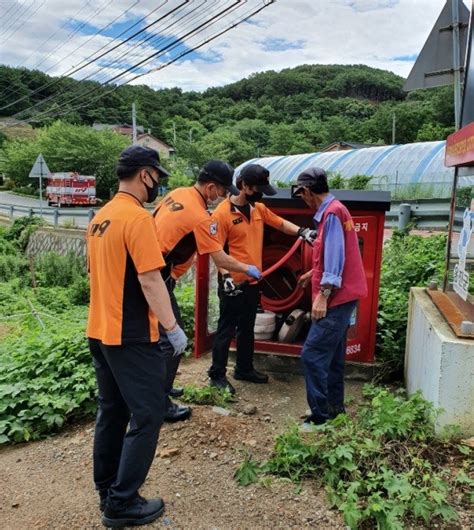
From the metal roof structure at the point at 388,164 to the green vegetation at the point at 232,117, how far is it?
340cm

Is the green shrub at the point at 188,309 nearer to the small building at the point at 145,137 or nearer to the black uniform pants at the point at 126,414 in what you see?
the black uniform pants at the point at 126,414

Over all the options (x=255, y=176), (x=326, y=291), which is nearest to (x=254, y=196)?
(x=255, y=176)

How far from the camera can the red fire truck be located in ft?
113

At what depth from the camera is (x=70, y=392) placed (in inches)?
154

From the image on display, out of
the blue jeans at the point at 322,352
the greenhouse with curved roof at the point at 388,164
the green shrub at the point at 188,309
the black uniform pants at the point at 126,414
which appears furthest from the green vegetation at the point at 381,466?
the greenhouse with curved roof at the point at 388,164

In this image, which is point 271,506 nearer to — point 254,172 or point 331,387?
point 331,387

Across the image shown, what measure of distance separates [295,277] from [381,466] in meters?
2.44

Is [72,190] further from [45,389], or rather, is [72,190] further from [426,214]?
[45,389]

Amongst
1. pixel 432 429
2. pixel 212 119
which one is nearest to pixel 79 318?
pixel 432 429

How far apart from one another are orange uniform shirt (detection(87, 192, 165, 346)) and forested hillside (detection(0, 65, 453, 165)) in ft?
61.0

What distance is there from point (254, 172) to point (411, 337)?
5.94 feet

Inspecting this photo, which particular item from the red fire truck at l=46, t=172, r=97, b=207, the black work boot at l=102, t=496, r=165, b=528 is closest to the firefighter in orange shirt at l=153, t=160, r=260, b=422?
the black work boot at l=102, t=496, r=165, b=528

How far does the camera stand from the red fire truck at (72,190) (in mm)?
34531

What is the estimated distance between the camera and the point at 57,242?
1623 cm
